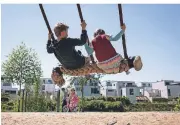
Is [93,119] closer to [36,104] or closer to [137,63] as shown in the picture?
[137,63]

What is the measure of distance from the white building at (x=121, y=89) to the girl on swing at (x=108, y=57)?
220 feet

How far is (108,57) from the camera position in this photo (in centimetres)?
564

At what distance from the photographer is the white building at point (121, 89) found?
2945 inches

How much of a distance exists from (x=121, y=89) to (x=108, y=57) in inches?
3020

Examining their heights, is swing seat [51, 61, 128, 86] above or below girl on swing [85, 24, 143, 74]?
below

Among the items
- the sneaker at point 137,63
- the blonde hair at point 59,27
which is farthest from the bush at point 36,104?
the sneaker at point 137,63

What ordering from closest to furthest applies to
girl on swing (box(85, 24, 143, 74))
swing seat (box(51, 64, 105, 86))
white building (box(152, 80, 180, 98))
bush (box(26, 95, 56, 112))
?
girl on swing (box(85, 24, 143, 74))
swing seat (box(51, 64, 105, 86))
bush (box(26, 95, 56, 112))
white building (box(152, 80, 180, 98))

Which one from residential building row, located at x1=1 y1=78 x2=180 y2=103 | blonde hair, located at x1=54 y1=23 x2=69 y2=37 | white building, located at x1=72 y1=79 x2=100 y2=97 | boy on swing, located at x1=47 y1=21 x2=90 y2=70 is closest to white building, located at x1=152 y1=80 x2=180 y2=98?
residential building row, located at x1=1 y1=78 x2=180 y2=103

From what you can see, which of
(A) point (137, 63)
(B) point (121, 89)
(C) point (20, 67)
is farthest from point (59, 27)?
(B) point (121, 89)

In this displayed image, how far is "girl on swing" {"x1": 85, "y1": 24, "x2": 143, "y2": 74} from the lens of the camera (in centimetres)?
562

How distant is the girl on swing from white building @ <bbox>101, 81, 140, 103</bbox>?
220ft

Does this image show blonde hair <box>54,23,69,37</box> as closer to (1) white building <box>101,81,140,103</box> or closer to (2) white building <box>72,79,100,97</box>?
(2) white building <box>72,79,100,97</box>

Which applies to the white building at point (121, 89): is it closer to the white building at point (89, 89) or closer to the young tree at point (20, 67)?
the white building at point (89, 89)

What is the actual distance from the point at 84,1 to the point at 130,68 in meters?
1.59
